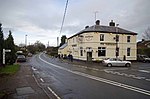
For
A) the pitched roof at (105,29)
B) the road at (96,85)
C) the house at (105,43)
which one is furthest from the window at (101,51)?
the road at (96,85)

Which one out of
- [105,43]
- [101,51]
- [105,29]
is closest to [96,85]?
[101,51]

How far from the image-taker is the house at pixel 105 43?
155ft

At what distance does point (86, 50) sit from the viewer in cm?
4794

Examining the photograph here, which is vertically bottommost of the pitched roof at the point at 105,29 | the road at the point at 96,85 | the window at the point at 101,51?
the road at the point at 96,85

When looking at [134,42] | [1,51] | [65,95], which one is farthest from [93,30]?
[65,95]

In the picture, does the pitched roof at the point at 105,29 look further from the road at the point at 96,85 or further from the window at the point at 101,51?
the road at the point at 96,85

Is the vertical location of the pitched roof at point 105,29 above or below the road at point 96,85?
above

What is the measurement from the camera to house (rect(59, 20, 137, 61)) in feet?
155

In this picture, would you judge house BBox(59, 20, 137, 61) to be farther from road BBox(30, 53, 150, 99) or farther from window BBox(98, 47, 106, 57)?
road BBox(30, 53, 150, 99)

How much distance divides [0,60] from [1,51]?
1.13 meters

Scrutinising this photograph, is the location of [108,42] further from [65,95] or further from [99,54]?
[65,95]

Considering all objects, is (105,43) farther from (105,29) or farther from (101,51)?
(105,29)

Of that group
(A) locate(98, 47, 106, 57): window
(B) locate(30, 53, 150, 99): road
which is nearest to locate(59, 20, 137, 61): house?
(A) locate(98, 47, 106, 57): window

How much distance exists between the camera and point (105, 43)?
157ft
